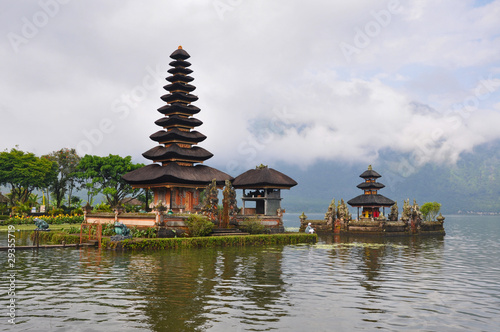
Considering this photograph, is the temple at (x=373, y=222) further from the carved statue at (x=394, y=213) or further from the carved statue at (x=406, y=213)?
the carved statue at (x=394, y=213)

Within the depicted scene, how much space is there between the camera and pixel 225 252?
3450 cm

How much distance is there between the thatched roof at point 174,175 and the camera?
49812 millimetres

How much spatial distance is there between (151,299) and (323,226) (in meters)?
54.8

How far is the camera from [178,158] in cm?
5469

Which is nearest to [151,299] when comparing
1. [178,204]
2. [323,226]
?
[178,204]

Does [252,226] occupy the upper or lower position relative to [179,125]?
lower

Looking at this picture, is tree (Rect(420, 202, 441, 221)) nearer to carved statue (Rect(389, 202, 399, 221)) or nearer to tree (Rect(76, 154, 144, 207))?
carved statue (Rect(389, 202, 399, 221))

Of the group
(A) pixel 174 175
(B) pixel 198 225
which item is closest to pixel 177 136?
(A) pixel 174 175

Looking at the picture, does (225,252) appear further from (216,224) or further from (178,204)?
(178,204)

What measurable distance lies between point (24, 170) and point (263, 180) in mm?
48159

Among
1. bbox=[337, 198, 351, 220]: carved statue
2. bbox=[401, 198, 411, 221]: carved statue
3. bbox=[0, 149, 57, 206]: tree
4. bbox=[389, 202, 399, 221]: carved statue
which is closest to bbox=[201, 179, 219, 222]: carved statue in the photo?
bbox=[337, 198, 351, 220]: carved statue

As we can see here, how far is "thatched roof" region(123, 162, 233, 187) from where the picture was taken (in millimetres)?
49812

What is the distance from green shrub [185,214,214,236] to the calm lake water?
954 cm

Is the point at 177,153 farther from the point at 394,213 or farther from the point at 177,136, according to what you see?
the point at 394,213
